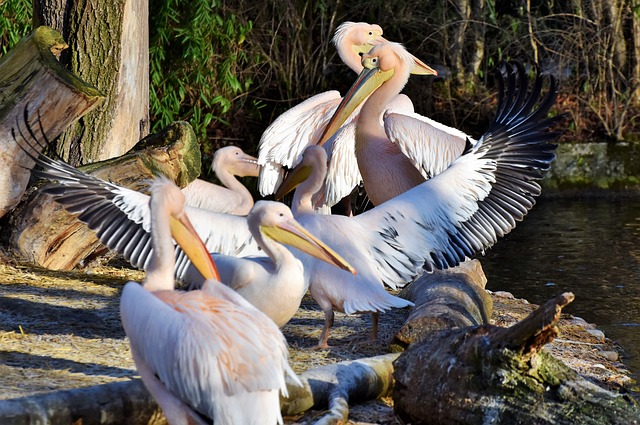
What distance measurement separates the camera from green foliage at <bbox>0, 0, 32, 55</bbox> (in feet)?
31.6

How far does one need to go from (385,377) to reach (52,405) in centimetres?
134

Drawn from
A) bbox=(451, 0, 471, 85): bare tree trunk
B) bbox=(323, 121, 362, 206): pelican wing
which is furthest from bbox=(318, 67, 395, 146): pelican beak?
bbox=(451, 0, 471, 85): bare tree trunk

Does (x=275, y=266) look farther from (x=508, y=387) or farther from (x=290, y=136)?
(x=290, y=136)

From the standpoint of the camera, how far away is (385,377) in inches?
147

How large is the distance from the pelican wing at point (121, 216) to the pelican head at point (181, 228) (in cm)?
106

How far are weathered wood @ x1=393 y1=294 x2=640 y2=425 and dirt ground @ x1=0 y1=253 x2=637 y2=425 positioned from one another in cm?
29

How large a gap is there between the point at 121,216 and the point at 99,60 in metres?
2.25

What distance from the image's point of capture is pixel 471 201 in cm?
472

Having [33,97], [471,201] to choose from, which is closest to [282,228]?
[471,201]

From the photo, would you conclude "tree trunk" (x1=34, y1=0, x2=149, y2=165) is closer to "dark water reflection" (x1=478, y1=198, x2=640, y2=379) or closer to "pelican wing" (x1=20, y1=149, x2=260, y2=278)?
"pelican wing" (x1=20, y1=149, x2=260, y2=278)

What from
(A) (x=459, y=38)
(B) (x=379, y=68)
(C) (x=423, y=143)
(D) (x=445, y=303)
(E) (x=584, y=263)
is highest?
(A) (x=459, y=38)

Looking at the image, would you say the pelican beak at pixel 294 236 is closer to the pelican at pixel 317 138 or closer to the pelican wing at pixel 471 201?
the pelican wing at pixel 471 201

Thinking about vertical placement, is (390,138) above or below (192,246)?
above

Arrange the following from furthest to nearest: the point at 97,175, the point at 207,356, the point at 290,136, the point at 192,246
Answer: the point at 290,136 → the point at 97,175 → the point at 192,246 → the point at 207,356
